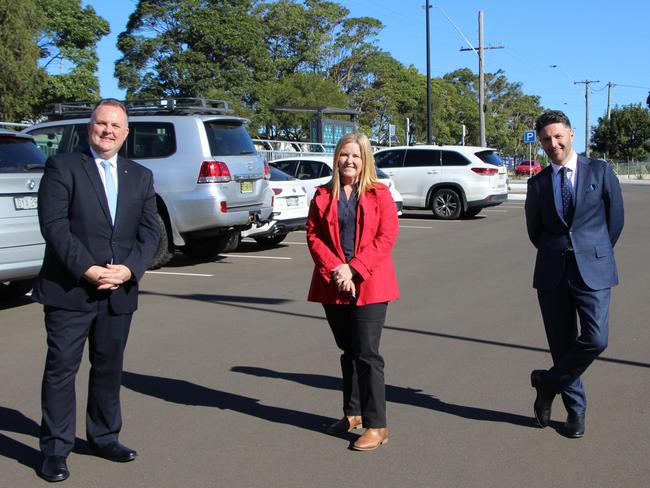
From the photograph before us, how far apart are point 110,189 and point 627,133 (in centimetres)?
8065

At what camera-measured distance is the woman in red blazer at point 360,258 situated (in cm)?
454

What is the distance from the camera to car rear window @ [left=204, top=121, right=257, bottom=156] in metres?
11.6

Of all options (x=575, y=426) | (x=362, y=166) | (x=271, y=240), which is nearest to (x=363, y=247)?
(x=362, y=166)

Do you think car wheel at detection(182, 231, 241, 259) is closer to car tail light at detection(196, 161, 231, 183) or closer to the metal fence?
car tail light at detection(196, 161, 231, 183)

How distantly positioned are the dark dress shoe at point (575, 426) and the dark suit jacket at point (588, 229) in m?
0.77

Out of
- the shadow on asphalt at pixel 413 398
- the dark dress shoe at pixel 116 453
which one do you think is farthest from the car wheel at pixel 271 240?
the dark dress shoe at pixel 116 453

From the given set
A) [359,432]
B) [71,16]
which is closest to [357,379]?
[359,432]

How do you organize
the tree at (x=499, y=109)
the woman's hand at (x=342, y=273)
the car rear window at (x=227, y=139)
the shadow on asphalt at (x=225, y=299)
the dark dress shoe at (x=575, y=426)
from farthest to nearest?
the tree at (x=499, y=109), the car rear window at (x=227, y=139), the shadow on asphalt at (x=225, y=299), the dark dress shoe at (x=575, y=426), the woman's hand at (x=342, y=273)

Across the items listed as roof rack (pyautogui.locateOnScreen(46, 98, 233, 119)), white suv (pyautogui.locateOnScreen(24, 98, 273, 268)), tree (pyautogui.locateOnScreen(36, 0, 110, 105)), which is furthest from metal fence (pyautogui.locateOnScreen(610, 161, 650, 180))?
white suv (pyautogui.locateOnScreen(24, 98, 273, 268))

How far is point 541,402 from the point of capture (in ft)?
16.1

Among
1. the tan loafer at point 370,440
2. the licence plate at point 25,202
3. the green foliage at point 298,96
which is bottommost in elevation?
the tan loafer at point 370,440

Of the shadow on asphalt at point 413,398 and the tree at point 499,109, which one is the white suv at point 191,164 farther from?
the tree at point 499,109

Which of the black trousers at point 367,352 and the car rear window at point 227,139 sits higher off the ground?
the car rear window at point 227,139

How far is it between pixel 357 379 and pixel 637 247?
10906 millimetres
